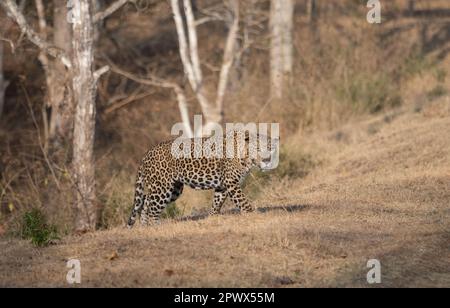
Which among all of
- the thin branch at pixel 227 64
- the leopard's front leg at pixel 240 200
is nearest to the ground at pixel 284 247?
the leopard's front leg at pixel 240 200

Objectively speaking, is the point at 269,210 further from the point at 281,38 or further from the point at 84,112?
the point at 281,38

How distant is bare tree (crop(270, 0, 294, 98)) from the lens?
2506 centimetres

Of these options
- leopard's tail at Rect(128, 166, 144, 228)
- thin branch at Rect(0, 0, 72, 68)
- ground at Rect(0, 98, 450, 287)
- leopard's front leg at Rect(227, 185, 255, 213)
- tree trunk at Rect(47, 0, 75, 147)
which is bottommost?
ground at Rect(0, 98, 450, 287)

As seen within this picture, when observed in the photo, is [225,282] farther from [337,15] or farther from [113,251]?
[337,15]

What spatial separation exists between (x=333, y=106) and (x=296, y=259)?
511 inches

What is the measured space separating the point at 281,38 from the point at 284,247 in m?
15.5

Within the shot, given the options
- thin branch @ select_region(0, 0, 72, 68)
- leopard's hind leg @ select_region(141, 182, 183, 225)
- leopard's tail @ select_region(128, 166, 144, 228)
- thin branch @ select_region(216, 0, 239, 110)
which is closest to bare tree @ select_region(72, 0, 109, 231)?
thin branch @ select_region(0, 0, 72, 68)

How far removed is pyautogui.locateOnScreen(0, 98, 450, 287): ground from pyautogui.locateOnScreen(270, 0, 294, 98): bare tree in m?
10.5

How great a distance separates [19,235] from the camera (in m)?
13.6

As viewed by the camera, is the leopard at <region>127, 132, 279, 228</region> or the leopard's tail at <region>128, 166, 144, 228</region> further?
the leopard's tail at <region>128, 166, 144, 228</region>

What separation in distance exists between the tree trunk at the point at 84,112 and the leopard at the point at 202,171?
7.78 ft

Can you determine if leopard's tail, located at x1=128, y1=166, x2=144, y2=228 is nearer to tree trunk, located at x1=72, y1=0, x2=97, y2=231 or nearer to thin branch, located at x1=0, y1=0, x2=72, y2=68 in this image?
tree trunk, located at x1=72, y1=0, x2=97, y2=231

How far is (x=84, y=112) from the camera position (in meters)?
15.3

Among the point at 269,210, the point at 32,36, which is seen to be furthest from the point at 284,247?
the point at 32,36
